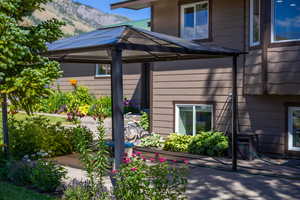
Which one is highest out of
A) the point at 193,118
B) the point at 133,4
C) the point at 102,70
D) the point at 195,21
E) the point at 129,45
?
the point at 133,4

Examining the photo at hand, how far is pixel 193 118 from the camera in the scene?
11570 mm

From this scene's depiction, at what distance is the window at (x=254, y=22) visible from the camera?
388 inches

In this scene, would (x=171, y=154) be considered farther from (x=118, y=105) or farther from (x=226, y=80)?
(x=118, y=105)

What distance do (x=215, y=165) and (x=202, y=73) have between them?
11.0 ft

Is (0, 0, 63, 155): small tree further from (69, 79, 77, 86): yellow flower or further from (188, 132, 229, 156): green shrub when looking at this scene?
(69, 79, 77, 86): yellow flower

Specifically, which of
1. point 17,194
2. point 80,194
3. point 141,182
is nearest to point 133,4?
point 17,194

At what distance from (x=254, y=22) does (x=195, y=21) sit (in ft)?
6.58

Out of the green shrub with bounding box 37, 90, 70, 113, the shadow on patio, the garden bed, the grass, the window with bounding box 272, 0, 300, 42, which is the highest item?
the window with bounding box 272, 0, 300, 42

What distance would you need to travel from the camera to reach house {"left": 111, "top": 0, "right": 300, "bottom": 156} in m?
9.09

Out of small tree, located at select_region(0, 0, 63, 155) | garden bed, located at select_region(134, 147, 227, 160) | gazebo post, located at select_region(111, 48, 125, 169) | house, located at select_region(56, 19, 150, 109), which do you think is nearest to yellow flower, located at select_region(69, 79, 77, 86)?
house, located at select_region(56, 19, 150, 109)

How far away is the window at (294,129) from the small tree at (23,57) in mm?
6170

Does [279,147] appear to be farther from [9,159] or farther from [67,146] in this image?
[9,159]

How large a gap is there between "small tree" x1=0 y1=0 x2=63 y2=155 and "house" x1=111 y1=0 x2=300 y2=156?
5260mm

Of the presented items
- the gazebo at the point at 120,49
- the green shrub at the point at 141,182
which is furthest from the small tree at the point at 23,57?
the green shrub at the point at 141,182
